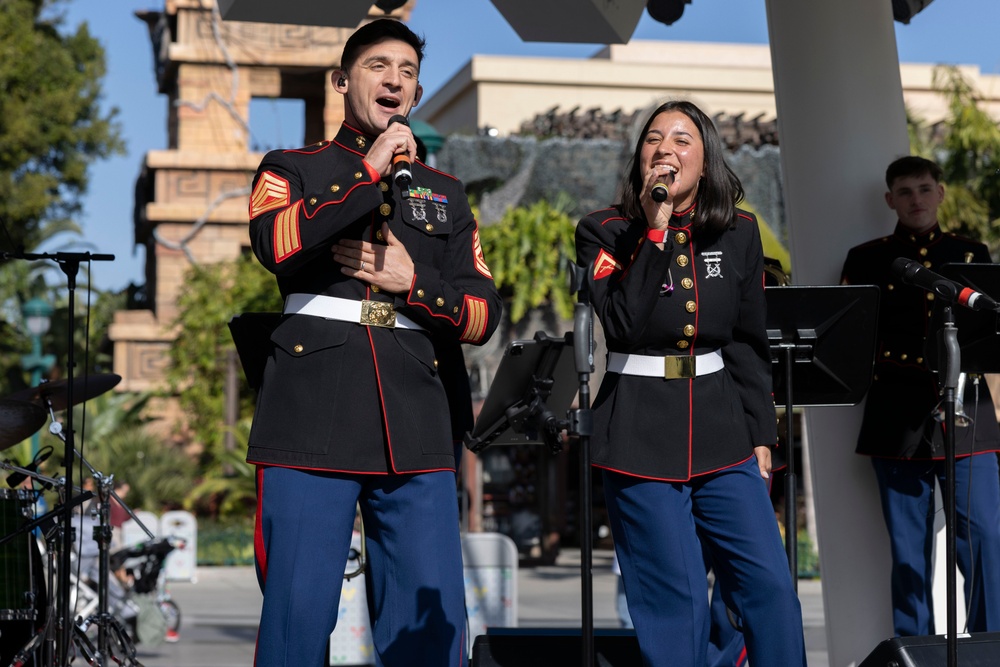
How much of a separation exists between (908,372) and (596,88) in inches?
1198

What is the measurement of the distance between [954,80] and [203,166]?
61.5 ft

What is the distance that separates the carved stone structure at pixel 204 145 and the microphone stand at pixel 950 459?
2868 cm

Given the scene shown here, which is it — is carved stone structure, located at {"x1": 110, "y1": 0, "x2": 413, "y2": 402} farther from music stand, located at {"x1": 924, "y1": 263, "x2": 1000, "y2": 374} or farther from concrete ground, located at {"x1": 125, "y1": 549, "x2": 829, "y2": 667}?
music stand, located at {"x1": 924, "y1": 263, "x2": 1000, "y2": 374}

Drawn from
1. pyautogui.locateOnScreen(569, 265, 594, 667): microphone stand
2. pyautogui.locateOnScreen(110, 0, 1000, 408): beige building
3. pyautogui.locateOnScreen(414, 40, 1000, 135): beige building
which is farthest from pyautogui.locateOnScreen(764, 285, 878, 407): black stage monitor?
pyautogui.locateOnScreen(414, 40, 1000, 135): beige building

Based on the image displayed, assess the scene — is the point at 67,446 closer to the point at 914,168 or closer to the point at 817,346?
the point at 817,346

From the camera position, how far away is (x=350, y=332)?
12.1 ft

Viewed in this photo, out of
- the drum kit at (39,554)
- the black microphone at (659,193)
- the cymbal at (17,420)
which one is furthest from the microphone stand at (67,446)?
the black microphone at (659,193)

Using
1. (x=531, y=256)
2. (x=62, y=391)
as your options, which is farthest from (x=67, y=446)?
(x=531, y=256)

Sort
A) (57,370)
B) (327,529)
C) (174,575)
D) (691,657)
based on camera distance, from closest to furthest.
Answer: (327,529)
(691,657)
(174,575)
(57,370)

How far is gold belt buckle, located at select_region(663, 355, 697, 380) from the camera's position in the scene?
4.23m

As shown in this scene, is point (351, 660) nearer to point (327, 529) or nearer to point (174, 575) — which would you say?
point (327, 529)

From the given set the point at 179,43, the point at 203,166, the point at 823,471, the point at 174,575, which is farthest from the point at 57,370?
the point at 823,471

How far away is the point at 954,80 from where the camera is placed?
833 inches

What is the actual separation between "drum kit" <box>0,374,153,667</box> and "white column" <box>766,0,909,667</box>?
3.25m
